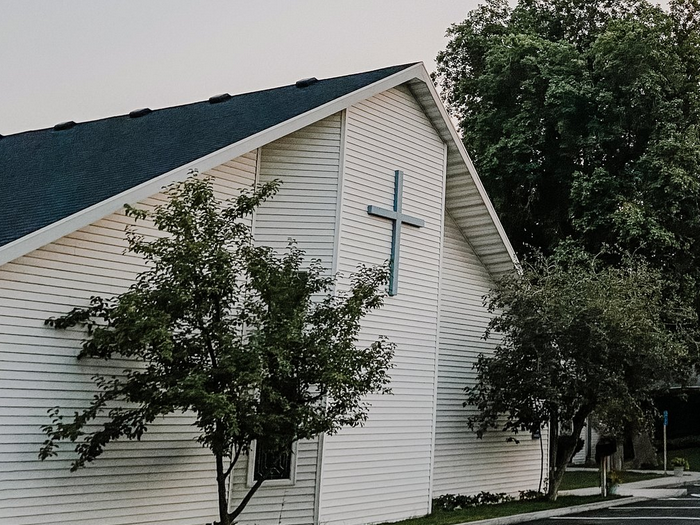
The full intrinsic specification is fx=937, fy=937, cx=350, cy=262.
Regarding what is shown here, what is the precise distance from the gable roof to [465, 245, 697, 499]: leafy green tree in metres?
2.13

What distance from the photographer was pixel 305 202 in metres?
15.5

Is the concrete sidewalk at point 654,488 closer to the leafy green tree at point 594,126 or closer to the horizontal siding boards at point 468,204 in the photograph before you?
the leafy green tree at point 594,126

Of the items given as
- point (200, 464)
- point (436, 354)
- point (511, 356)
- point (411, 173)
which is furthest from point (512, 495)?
point (200, 464)

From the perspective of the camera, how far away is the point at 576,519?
17.4m

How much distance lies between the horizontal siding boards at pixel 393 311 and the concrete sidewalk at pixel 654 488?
22.4ft

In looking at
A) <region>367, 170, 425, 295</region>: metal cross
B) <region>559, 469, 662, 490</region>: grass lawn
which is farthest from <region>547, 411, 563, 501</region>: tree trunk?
<region>367, 170, 425, 295</region>: metal cross

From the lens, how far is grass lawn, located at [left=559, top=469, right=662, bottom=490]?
82.9 ft

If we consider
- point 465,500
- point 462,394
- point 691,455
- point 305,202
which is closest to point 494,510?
point 465,500

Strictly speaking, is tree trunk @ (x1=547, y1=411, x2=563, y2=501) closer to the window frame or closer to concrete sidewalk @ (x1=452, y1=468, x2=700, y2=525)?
concrete sidewalk @ (x1=452, y1=468, x2=700, y2=525)

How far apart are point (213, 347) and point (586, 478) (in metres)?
19.2

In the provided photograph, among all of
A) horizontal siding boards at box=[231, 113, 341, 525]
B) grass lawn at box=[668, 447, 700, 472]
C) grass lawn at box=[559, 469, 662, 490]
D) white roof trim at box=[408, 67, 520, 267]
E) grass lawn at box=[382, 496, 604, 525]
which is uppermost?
white roof trim at box=[408, 67, 520, 267]

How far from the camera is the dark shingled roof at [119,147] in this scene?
12602 mm

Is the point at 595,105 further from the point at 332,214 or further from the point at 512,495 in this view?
the point at 332,214

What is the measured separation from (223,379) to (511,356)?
9244mm
